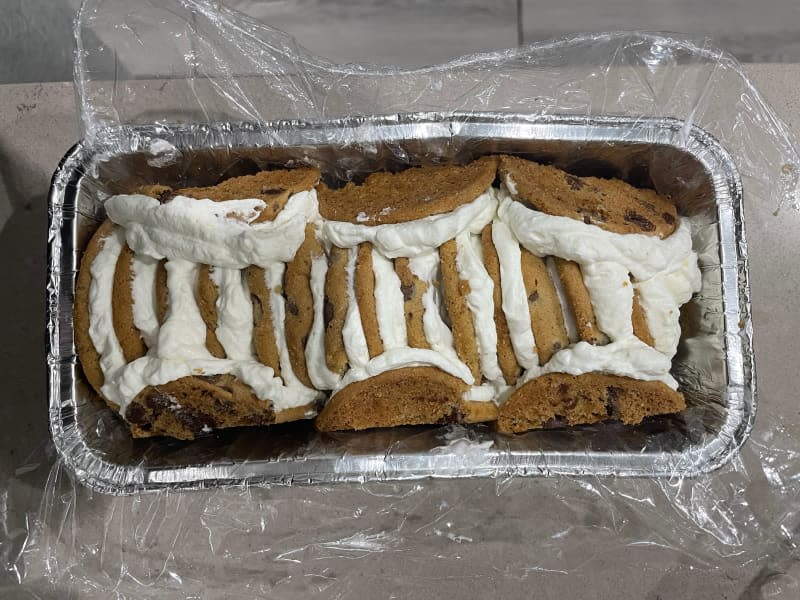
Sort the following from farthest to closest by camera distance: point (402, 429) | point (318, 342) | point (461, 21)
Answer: point (461, 21)
point (402, 429)
point (318, 342)

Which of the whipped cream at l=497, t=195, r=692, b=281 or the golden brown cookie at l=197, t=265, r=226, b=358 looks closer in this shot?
the whipped cream at l=497, t=195, r=692, b=281

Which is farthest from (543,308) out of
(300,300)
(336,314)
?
(300,300)

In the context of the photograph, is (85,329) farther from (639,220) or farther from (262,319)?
(639,220)

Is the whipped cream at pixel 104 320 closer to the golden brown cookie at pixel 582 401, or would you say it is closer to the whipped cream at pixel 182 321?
the whipped cream at pixel 182 321

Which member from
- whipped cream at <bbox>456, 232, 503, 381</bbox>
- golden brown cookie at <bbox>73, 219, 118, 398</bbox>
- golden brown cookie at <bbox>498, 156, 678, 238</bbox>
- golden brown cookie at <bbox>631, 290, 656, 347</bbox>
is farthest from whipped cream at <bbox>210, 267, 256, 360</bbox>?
golden brown cookie at <bbox>631, 290, 656, 347</bbox>

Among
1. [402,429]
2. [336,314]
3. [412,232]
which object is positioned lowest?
[402,429]

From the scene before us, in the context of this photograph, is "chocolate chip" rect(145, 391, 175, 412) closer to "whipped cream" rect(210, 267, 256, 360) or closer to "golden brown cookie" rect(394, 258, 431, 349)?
"whipped cream" rect(210, 267, 256, 360)
